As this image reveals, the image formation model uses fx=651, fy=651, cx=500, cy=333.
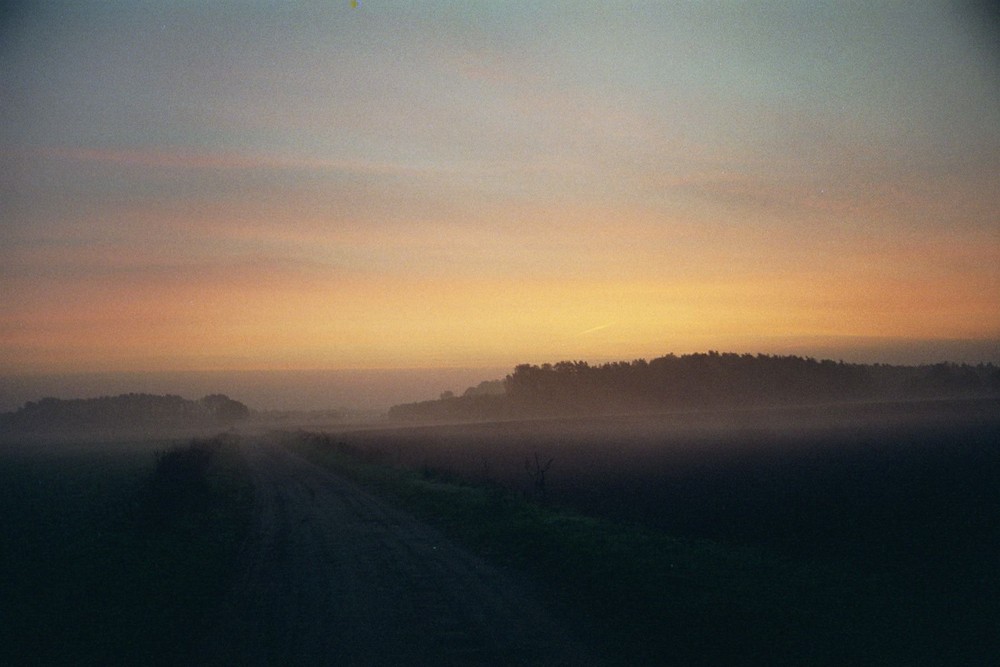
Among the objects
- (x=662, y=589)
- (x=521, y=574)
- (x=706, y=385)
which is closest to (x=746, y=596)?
(x=662, y=589)

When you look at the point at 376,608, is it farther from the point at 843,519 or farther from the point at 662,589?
the point at 843,519

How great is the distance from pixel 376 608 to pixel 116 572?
6.55 metres

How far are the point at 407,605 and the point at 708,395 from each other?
511ft

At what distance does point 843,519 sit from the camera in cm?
1936

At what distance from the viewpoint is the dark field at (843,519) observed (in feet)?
31.4

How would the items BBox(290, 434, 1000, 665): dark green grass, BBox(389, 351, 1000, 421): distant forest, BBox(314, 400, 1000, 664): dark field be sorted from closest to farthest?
BBox(290, 434, 1000, 665): dark green grass → BBox(314, 400, 1000, 664): dark field → BBox(389, 351, 1000, 421): distant forest

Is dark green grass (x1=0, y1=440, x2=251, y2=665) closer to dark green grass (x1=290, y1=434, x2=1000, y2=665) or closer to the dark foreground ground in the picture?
the dark foreground ground

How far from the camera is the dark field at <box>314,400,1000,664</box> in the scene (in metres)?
9.59

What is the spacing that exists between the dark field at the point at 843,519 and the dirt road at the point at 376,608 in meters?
2.21

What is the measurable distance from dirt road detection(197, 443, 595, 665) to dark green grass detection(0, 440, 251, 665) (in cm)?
72

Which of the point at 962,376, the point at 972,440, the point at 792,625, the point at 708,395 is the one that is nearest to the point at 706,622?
the point at 792,625

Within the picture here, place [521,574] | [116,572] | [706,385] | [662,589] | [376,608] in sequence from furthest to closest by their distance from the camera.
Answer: [706,385]
[116,572]
[521,574]
[662,589]
[376,608]

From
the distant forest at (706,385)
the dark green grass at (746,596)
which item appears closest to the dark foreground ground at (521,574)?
the dark green grass at (746,596)

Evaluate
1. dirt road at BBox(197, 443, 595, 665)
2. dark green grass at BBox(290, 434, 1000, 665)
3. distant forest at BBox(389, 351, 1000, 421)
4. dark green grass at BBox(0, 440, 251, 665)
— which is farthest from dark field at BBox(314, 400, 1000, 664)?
distant forest at BBox(389, 351, 1000, 421)
